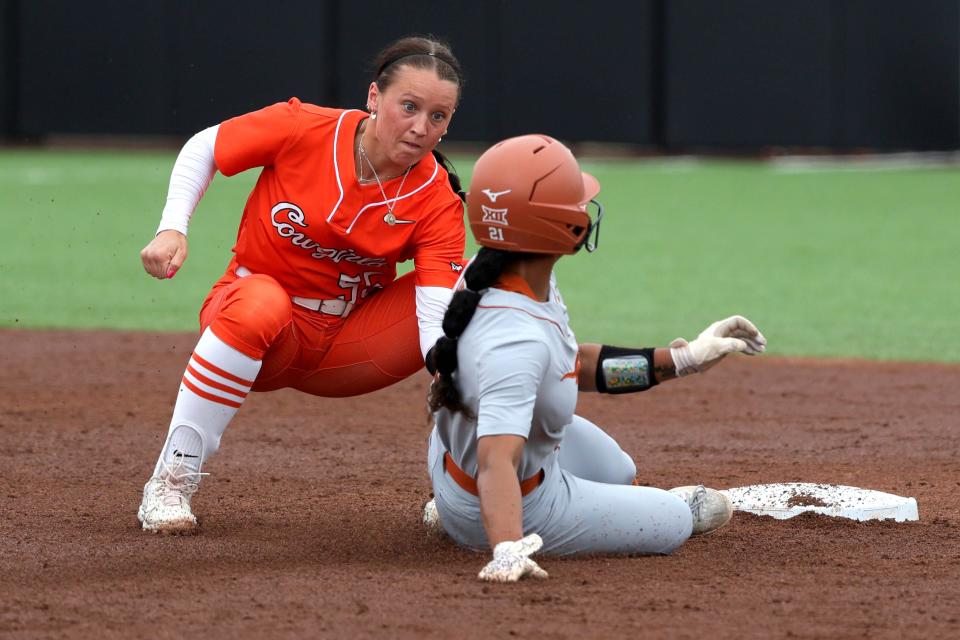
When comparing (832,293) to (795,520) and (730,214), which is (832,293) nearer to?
(730,214)

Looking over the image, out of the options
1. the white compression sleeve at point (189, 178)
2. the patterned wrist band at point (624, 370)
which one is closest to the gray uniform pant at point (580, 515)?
the patterned wrist band at point (624, 370)

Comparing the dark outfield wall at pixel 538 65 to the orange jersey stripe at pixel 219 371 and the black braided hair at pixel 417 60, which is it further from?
the orange jersey stripe at pixel 219 371

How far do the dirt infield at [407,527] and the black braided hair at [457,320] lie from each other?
47 centimetres

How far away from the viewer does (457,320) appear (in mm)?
3582

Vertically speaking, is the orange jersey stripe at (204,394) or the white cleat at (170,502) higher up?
the orange jersey stripe at (204,394)

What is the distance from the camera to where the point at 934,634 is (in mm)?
3223

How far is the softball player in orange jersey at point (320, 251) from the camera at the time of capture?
4188mm

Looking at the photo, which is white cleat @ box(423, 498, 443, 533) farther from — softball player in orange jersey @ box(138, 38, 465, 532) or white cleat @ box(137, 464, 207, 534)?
white cleat @ box(137, 464, 207, 534)

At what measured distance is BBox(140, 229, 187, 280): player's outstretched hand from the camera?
13.5 feet

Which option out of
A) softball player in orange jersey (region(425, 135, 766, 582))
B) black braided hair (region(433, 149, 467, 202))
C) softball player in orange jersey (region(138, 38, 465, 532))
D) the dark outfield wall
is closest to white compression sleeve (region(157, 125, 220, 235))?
softball player in orange jersey (region(138, 38, 465, 532))

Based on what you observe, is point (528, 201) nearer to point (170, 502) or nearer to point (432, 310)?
point (432, 310)

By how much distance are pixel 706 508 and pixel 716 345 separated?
61 cm

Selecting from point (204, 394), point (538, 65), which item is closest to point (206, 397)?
point (204, 394)

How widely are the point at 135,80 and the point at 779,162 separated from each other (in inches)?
362
